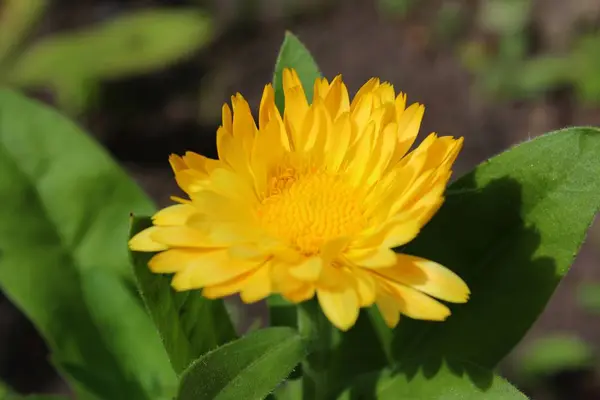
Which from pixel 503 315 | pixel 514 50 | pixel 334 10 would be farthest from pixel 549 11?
pixel 503 315

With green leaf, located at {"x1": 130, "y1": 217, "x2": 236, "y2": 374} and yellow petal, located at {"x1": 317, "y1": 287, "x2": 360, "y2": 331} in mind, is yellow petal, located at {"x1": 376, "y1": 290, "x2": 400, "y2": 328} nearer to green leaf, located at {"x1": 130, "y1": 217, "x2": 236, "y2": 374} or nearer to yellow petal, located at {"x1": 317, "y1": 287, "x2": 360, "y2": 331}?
yellow petal, located at {"x1": 317, "y1": 287, "x2": 360, "y2": 331}

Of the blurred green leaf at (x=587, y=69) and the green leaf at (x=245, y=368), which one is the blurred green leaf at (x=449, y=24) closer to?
the blurred green leaf at (x=587, y=69)

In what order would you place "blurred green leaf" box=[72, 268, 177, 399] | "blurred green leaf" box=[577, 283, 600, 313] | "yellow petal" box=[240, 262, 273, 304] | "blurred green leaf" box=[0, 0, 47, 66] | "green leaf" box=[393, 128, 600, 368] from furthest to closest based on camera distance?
"blurred green leaf" box=[0, 0, 47, 66] < "blurred green leaf" box=[577, 283, 600, 313] < "blurred green leaf" box=[72, 268, 177, 399] < "green leaf" box=[393, 128, 600, 368] < "yellow petal" box=[240, 262, 273, 304]

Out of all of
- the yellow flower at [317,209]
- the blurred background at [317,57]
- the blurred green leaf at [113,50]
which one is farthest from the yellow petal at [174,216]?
the blurred green leaf at [113,50]

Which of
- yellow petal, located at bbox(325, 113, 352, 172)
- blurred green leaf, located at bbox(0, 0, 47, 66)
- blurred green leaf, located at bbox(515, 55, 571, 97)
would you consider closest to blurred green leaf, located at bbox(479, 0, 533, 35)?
blurred green leaf, located at bbox(515, 55, 571, 97)

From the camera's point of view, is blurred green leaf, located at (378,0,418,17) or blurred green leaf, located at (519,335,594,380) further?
blurred green leaf, located at (378,0,418,17)

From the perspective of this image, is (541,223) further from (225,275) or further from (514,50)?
(514,50)

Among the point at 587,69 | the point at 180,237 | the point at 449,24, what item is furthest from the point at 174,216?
the point at 449,24
